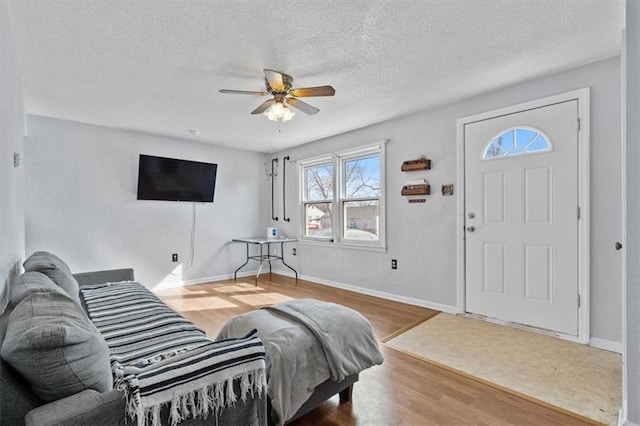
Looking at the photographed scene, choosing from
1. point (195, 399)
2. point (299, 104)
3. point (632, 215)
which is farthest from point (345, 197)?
point (195, 399)

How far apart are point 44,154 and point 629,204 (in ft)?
17.5

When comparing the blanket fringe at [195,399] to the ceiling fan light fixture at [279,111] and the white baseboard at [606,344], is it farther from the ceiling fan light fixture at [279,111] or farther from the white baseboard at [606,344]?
the white baseboard at [606,344]

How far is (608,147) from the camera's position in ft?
8.21

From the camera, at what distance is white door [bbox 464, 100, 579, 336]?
8.86ft

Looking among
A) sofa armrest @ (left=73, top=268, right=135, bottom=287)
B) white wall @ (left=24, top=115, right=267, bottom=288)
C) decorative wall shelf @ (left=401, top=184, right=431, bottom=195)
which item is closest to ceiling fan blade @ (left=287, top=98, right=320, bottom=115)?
decorative wall shelf @ (left=401, top=184, right=431, bottom=195)

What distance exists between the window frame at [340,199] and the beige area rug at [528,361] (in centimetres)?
151

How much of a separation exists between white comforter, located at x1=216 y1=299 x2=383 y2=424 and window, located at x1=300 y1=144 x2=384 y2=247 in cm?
243

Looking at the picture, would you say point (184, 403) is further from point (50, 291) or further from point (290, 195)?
point (290, 195)

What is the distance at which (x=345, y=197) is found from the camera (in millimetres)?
4715

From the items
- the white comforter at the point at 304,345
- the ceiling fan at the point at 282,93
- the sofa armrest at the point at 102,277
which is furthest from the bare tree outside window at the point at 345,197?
the sofa armrest at the point at 102,277

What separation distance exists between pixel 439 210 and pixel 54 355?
342 centimetres

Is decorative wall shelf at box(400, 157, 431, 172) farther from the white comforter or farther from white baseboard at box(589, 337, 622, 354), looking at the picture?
the white comforter

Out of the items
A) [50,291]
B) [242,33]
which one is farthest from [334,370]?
[242,33]

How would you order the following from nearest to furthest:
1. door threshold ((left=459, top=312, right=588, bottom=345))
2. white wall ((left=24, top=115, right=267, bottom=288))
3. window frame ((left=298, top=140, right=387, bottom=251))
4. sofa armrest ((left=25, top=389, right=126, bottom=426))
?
sofa armrest ((left=25, top=389, right=126, bottom=426)), door threshold ((left=459, top=312, right=588, bottom=345)), white wall ((left=24, top=115, right=267, bottom=288)), window frame ((left=298, top=140, right=387, bottom=251))
